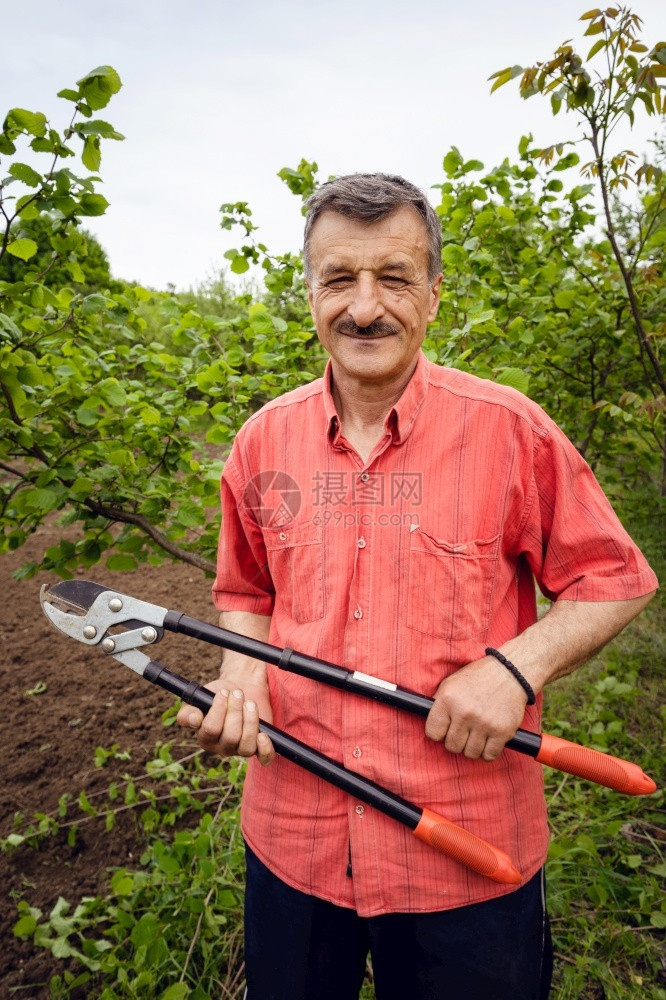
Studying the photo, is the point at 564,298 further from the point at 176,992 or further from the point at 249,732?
the point at 176,992

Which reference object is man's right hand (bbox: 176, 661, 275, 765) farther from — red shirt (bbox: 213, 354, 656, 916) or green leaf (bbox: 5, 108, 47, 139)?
green leaf (bbox: 5, 108, 47, 139)

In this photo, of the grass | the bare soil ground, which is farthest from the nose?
the bare soil ground

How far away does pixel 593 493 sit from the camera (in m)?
1.53

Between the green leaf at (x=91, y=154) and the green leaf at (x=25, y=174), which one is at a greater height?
the green leaf at (x=91, y=154)

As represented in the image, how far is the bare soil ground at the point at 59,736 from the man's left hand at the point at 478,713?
7.20 ft

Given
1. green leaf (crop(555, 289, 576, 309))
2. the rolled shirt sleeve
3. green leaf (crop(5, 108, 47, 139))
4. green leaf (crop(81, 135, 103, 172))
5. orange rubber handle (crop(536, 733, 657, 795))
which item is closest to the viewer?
orange rubber handle (crop(536, 733, 657, 795))

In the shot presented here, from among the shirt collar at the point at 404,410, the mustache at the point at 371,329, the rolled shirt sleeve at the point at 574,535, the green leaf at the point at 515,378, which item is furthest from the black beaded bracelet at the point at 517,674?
the green leaf at the point at 515,378

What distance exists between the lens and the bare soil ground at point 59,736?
9.19 ft

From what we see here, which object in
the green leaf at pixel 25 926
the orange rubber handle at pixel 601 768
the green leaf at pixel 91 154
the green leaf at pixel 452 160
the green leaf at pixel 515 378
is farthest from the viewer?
the green leaf at pixel 452 160

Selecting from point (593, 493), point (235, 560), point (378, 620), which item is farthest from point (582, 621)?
point (235, 560)

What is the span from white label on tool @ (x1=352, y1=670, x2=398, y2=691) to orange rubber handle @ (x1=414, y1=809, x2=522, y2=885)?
0.31 meters

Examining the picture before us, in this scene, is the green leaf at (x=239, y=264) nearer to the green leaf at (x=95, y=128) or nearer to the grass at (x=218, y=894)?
the green leaf at (x=95, y=128)

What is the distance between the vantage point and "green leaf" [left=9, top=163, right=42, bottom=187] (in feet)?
5.85

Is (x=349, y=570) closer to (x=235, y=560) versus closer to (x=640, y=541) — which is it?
(x=235, y=560)
